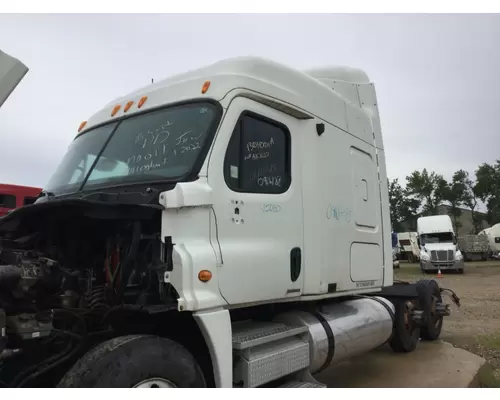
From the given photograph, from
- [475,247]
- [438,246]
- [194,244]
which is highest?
[475,247]

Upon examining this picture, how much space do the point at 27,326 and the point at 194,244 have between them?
1.12 meters

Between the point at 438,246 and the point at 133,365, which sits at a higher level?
the point at 438,246

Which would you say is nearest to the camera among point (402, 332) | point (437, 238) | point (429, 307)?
point (402, 332)

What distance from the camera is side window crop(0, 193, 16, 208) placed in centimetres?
1072

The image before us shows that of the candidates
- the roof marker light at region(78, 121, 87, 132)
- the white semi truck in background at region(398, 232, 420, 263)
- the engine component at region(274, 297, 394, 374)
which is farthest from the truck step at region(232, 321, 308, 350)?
the white semi truck in background at region(398, 232, 420, 263)

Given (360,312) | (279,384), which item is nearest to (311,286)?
(279,384)

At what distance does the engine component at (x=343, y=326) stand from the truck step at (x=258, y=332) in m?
0.19

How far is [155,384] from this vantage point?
2.94 metres

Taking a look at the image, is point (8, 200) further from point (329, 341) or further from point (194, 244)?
point (194, 244)

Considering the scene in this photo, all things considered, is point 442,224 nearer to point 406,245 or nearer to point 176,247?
point 406,245

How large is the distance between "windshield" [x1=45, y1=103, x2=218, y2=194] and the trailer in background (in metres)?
37.0

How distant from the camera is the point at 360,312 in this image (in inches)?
212

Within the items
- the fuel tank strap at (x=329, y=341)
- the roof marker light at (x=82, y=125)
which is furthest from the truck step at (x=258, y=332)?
the roof marker light at (x=82, y=125)

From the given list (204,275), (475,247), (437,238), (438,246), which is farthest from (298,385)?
(475,247)
